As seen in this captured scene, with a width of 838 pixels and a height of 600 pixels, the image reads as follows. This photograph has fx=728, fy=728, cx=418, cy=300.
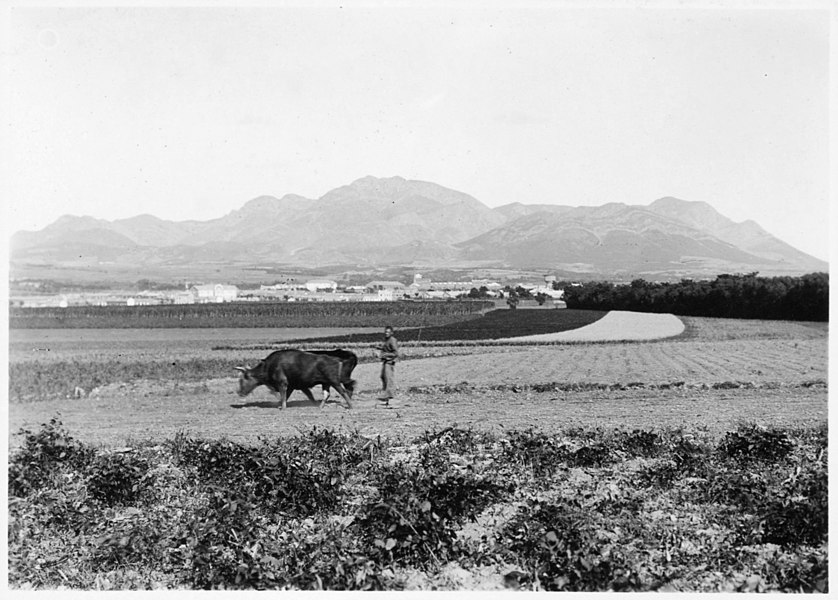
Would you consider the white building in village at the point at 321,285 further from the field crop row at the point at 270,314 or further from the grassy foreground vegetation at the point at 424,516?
the grassy foreground vegetation at the point at 424,516

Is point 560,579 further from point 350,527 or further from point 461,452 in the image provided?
point 461,452

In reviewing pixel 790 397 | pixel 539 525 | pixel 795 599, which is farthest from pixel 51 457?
pixel 790 397

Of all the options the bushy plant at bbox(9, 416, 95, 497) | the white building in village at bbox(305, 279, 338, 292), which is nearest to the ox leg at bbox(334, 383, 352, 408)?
the white building in village at bbox(305, 279, 338, 292)

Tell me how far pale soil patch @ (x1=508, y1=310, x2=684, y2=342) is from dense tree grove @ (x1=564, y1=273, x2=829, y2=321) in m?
0.58

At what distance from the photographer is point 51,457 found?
32.3ft

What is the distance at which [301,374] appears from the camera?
45.3 ft

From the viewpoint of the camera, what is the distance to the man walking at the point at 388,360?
14405 millimetres

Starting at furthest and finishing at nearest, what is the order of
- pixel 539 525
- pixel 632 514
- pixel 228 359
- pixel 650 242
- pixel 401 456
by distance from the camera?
pixel 228 359 → pixel 650 242 → pixel 401 456 → pixel 632 514 → pixel 539 525

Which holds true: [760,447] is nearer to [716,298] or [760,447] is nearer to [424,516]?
[424,516]

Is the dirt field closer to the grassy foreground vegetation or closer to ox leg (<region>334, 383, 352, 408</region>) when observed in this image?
ox leg (<region>334, 383, 352, 408</region>)

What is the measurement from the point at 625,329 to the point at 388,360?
730 cm

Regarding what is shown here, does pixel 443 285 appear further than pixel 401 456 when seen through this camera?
Yes

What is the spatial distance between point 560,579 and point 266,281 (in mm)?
10882

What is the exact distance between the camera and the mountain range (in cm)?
Answer: 1323
